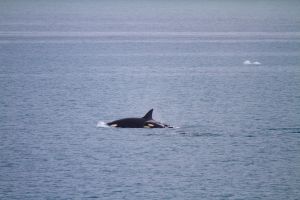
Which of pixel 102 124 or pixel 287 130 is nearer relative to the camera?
pixel 287 130

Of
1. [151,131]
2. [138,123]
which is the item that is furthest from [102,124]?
[151,131]

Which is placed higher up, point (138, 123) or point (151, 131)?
point (138, 123)

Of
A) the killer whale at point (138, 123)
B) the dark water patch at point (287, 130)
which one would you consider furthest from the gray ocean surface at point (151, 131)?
the killer whale at point (138, 123)

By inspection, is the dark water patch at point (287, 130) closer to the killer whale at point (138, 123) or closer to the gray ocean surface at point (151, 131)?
the gray ocean surface at point (151, 131)

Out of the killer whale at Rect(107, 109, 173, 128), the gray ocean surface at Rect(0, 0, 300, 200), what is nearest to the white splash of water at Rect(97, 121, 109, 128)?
the gray ocean surface at Rect(0, 0, 300, 200)

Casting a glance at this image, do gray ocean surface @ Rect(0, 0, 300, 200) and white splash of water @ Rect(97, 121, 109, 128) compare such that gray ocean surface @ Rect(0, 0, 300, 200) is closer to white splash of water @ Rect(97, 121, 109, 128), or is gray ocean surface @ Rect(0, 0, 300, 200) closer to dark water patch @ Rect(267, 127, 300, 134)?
dark water patch @ Rect(267, 127, 300, 134)

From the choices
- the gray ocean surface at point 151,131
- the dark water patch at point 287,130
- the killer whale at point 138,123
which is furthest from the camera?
the dark water patch at point 287,130

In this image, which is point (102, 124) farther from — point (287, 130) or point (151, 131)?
point (287, 130)

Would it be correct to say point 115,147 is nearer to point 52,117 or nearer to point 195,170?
point 195,170

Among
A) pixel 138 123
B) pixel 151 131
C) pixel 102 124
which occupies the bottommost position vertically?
pixel 102 124

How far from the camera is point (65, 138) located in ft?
98.7

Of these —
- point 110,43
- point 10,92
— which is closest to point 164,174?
point 10,92

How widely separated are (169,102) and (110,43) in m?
50.2

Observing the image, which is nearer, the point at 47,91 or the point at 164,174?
the point at 164,174
